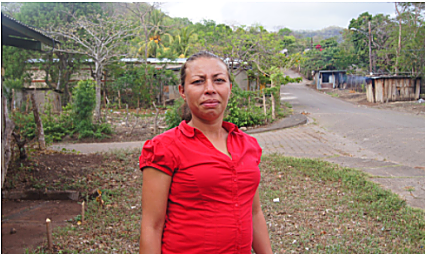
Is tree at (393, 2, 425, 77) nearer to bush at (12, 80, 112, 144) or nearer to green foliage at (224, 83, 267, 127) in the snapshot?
green foliage at (224, 83, 267, 127)

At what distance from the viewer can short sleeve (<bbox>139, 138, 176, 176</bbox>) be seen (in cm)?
150

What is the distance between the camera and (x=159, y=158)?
1.50 meters

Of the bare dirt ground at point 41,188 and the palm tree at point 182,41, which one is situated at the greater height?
the palm tree at point 182,41

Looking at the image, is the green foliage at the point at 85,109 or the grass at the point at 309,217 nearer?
the grass at the point at 309,217

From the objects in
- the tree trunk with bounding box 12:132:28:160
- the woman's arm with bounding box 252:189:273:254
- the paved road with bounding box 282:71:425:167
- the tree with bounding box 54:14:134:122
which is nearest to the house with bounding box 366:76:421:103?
the paved road with bounding box 282:71:425:167

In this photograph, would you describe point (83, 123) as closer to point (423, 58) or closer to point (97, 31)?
point (97, 31)

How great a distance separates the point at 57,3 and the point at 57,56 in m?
2.80

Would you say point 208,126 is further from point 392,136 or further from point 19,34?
point 392,136

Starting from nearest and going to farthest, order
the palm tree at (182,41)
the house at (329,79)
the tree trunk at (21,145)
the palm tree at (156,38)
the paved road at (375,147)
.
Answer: the paved road at (375,147)
the tree trunk at (21,145)
the palm tree at (156,38)
the palm tree at (182,41)
the house at (329,79)

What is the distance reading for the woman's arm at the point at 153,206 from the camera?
1519 mm

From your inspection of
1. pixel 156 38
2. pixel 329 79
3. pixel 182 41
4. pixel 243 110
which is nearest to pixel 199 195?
pixel 243 110

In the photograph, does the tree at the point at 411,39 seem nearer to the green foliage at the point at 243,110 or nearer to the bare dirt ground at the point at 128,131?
the green foliage at the point at 243,110

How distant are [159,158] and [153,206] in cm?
21

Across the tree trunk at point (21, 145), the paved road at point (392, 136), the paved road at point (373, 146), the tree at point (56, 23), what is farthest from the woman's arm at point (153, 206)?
the tree at point (56, 23)
